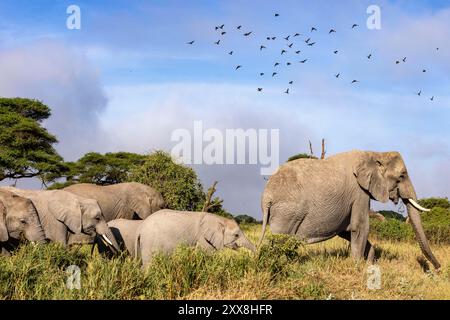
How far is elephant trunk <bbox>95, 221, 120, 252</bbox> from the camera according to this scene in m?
15.8

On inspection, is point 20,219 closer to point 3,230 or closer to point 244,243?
point 3,230

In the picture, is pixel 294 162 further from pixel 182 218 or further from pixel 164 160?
pixel 164 160

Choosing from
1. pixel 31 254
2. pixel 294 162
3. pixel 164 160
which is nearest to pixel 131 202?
pixel 164 160

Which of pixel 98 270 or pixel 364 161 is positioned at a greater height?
pixel 364 161

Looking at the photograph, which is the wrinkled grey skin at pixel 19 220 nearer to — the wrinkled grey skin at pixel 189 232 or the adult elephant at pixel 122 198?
the wrinkled grey skin at pixel 189 232

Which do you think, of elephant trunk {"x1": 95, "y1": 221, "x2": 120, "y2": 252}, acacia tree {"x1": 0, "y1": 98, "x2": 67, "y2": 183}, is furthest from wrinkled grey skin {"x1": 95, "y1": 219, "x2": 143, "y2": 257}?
acacia tree {"x1": 0, "y1": 98, "x2": 67, "y2": 183}

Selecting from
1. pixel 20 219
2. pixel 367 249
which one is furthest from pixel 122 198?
pixel 367 249

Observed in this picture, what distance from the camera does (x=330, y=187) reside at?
1557cm

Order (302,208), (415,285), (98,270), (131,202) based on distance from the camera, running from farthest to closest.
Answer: (131,202) < (302,208) < (415,285) < (98,270)

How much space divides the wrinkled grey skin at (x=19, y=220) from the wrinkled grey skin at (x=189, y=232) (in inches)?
84.6

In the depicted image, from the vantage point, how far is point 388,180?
53.8ft

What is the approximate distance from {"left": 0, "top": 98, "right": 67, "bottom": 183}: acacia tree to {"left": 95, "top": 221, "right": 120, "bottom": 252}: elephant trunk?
2248cm

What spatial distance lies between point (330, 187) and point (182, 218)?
11.8 ft

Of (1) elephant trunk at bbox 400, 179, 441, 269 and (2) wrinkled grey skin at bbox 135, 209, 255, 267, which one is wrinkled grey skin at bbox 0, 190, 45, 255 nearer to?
(2) wrinkled grey skin at bbox 135, 209, 255, 267
